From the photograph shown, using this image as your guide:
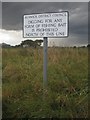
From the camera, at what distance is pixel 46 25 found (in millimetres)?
5738

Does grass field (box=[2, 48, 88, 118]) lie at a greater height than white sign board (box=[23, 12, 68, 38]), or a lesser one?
lesser

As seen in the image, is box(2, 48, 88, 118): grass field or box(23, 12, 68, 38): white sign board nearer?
box(2, 48, 88, 118): grass field

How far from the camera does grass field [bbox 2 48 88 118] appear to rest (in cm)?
479

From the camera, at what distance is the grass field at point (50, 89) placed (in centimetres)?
479

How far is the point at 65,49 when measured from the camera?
8.41 m

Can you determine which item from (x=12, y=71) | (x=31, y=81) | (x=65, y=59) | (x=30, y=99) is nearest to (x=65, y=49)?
(x=65, y=59)

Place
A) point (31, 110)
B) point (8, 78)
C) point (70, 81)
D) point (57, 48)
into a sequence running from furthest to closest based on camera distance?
point (57, 48) < point (8, 78) < point (70, 81) < point (31, 110)

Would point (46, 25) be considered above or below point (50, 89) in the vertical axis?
above

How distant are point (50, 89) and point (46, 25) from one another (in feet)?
4.48

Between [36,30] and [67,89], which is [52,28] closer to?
[36,30]

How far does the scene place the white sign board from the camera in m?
5.55

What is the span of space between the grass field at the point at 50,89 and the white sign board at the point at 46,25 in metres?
1.07

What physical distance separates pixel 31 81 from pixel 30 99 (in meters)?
1.02

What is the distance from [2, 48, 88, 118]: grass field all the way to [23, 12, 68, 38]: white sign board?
1.07 m
